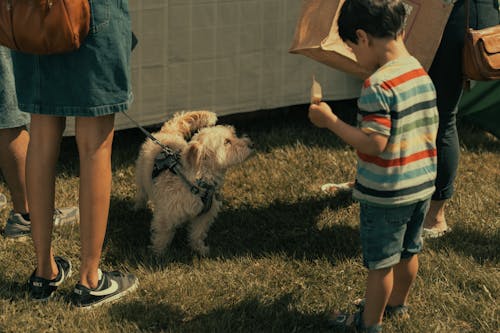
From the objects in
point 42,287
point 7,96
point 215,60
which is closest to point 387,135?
point 42,287

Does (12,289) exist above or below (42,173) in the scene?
below

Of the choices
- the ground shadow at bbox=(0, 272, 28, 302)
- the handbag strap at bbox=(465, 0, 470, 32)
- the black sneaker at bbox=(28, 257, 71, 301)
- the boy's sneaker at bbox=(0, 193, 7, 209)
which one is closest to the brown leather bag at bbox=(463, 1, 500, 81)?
the handbag strap at bbox=(465, 0, 470, 32)

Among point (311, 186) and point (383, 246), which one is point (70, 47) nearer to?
point (383, 246)

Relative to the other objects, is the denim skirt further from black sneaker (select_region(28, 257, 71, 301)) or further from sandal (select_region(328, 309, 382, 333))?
sandal (select_region(328, 309, 382, 333))

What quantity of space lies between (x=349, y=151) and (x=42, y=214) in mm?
2497

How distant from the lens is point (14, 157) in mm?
3902

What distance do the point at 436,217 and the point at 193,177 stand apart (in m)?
1.35

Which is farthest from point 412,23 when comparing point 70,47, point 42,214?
point 42,214

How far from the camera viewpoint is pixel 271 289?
360cm

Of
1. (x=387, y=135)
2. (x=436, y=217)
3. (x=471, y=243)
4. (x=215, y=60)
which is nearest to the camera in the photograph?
(x=387, y=135)

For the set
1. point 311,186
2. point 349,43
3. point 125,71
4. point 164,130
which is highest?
point 349,43

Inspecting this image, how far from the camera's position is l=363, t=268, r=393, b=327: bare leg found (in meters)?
3.04

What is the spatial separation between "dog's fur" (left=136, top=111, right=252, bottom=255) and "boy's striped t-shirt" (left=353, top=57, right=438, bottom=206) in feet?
3.50

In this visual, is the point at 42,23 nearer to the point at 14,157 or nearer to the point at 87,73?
the point at 87,73
